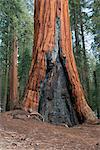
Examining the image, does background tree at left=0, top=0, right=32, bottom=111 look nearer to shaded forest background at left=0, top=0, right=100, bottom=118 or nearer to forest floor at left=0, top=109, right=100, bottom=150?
shaded forest background at left=0, top=0, right=100, bottom=118

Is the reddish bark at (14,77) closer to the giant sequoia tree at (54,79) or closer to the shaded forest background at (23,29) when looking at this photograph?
the shaded forest background at (23,29)

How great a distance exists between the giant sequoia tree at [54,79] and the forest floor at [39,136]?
3.86 feet

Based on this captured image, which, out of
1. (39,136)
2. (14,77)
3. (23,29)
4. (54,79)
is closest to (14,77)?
(14,77)

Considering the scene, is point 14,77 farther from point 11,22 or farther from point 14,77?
point 11,22

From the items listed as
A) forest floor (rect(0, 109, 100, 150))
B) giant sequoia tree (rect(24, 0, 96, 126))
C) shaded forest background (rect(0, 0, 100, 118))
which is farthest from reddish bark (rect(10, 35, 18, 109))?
forest floor (rect(0, 109, 100, 150))

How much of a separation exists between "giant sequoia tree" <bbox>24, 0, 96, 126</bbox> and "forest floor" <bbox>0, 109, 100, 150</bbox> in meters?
1.18

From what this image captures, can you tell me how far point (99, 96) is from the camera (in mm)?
25828

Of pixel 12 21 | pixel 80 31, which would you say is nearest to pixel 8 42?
pixel 12 21

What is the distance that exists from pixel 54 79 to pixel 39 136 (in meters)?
2.96

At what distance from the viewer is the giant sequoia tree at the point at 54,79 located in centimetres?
773

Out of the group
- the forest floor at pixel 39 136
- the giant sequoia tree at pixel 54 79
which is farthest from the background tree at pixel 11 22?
the forest floor at pixel 39 136

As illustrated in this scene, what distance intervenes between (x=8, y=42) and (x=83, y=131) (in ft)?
39.6

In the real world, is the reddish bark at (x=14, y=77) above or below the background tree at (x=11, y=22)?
below

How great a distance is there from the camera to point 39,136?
17.1 ft
